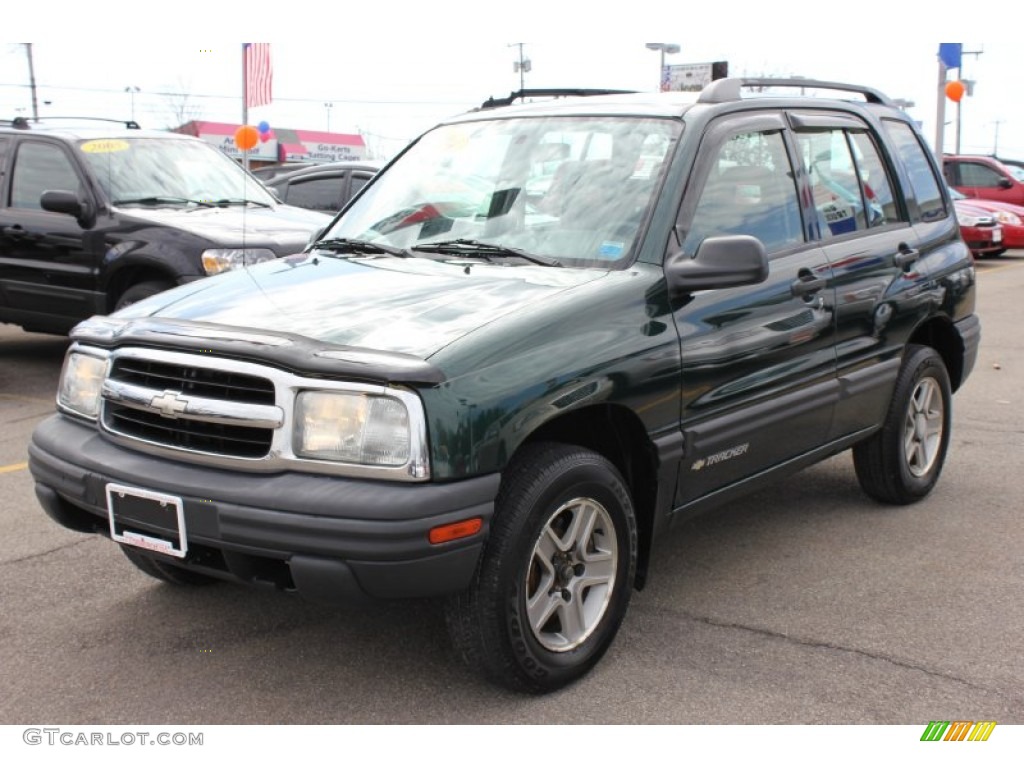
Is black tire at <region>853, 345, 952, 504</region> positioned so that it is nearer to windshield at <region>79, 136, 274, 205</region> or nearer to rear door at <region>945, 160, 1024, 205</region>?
windshield at <region>79, 136, 274, 205</region>

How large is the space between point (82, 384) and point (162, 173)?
221 inches

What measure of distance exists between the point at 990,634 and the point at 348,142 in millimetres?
71246

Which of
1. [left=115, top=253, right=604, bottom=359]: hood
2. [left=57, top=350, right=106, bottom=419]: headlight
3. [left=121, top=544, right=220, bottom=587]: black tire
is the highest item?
[left=115, top=253, right=604, bottom=359]: hood

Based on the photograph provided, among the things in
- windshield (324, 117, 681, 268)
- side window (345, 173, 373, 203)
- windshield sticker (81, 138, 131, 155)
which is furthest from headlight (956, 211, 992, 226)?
windshield (324, 117, 681, 268)

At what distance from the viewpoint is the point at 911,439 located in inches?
213

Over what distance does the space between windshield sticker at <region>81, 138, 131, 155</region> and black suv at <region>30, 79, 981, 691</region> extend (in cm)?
Result: 472

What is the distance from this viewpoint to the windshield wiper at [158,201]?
8502 mm

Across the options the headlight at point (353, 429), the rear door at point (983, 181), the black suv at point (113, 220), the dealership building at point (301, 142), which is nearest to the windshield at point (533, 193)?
the headlight at point (353, 429)

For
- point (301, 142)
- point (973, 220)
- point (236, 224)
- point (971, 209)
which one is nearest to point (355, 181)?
point (236, 224)

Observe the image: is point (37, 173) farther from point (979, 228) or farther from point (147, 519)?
point (979, 228)

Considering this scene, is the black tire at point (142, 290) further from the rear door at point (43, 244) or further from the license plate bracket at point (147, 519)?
the license plate bracket at point (147, 519)

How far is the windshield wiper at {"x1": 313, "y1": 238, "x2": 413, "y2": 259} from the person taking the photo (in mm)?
4223

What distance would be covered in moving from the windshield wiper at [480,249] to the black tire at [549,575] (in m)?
0.78

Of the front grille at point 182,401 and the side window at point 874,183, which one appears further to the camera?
the side window at point 874,183
